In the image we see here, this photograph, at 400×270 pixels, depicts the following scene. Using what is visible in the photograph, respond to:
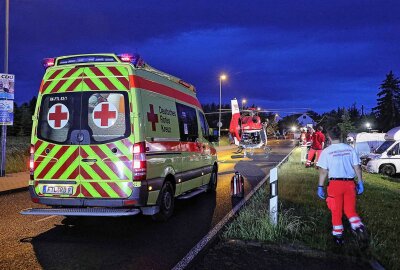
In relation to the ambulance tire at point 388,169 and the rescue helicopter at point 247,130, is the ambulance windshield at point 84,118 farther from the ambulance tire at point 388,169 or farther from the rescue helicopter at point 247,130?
the rescue helicopter at point 247,130

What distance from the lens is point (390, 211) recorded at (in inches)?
347

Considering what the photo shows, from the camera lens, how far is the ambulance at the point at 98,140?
720 cm

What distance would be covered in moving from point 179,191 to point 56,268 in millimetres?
3952

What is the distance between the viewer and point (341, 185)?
6188 millimetres

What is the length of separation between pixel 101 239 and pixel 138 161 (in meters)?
1.38

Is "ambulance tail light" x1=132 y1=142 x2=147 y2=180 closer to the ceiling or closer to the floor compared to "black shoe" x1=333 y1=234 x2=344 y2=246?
closer to the ceiling

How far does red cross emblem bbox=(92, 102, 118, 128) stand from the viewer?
24.1ft

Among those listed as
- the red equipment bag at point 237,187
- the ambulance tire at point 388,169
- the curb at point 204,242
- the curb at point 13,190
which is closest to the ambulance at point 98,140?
the curb at point 204,242

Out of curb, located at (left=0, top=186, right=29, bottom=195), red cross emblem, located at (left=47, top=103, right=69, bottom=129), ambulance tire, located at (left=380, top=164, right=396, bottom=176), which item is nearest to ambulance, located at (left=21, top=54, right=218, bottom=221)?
red cross emblem, located at (left=47, top=103, right=69, bottom=129)

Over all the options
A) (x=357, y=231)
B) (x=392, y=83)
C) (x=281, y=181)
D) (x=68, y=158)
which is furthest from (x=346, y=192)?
(x=392, y=83)

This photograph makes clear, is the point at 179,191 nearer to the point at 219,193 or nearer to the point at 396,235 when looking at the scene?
the point at 219,193

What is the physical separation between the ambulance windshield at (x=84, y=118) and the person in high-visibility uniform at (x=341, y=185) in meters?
3.29

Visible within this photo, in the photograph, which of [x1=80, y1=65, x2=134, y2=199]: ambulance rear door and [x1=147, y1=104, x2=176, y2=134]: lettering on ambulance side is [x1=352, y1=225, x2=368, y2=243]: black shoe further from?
[x1=147, y1=104, x2=176, y2=134]: lettering on ambulance side

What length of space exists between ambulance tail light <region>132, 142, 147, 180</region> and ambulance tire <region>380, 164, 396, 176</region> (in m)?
17.2
